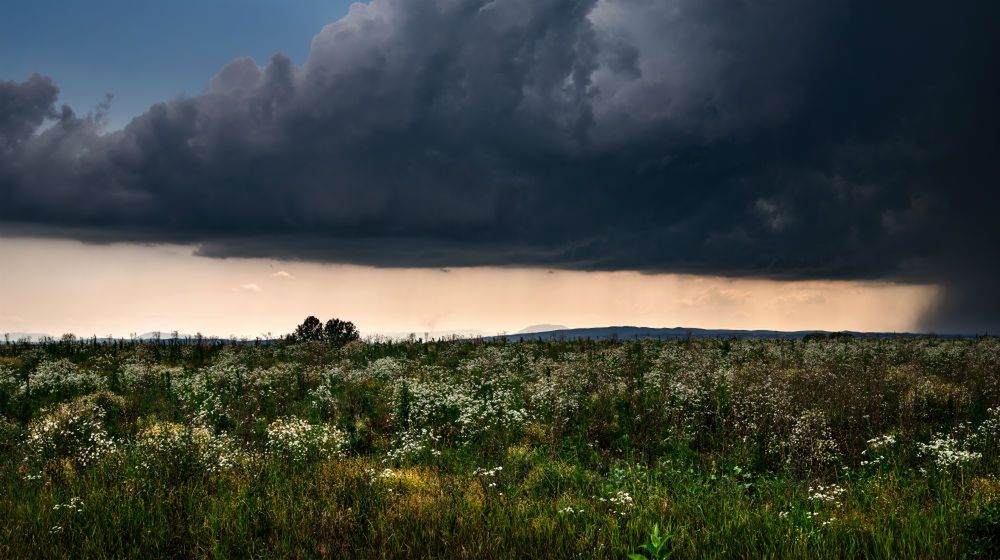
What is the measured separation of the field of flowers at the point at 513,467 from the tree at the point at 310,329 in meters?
22.9

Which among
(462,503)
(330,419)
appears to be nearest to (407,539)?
(462,503)

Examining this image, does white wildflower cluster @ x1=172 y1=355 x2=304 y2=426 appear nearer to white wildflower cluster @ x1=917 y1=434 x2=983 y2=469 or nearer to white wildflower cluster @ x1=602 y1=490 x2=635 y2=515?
white wildflower cluster @ x1=602 y1=490 x2=635 y2=515

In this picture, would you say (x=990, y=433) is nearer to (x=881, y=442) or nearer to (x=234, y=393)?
(x=881, y=442)

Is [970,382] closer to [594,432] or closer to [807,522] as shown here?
[594,432]

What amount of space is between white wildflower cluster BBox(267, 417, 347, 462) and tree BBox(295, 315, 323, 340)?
3279cm

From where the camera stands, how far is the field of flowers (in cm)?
566

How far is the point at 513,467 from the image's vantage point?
853 centimetres

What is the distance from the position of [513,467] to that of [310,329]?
37075 millimetres

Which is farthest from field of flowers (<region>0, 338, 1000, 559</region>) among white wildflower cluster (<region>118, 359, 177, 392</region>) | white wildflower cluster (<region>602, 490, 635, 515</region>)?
white wildflower cluster (<region>118, 359, 177, 392</region>)

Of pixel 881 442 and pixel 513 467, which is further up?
pixel 881 442

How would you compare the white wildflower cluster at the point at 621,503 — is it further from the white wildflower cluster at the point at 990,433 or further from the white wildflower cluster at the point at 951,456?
the white wildflower cluster at the point at 990,433

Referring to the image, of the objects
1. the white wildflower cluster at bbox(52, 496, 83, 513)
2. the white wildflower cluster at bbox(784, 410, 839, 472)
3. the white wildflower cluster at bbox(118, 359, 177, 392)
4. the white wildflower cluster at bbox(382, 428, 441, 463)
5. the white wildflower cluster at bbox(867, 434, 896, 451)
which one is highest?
the white wildflower cluster at bbox(867, 434, 896, 451)

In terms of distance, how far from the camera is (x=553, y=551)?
5406mm

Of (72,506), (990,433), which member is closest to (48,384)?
(72,506)
